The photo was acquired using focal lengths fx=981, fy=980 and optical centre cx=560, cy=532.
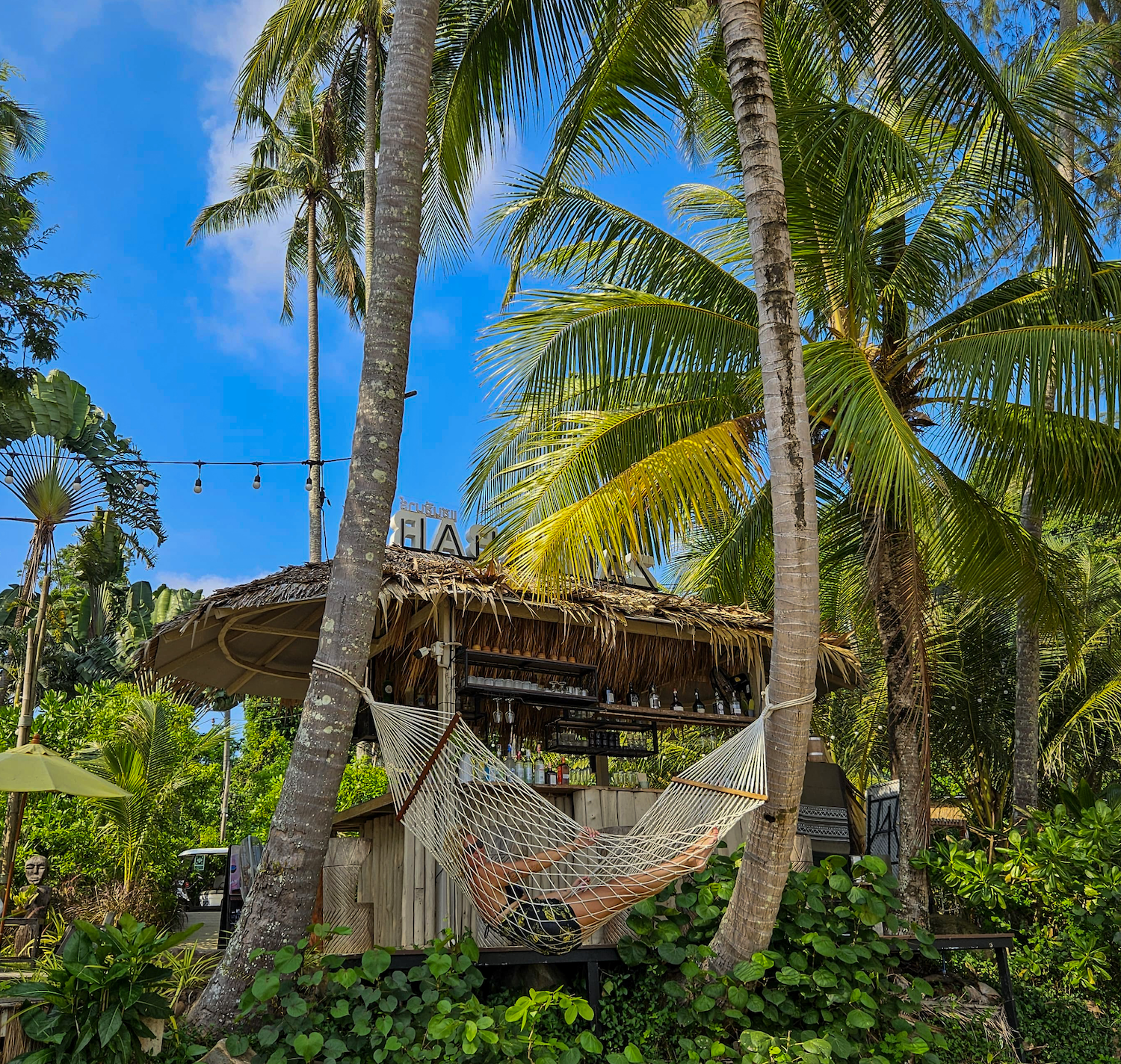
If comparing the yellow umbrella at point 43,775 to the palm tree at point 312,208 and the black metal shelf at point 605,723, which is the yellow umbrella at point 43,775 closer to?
the black metal shelf at point 605,723

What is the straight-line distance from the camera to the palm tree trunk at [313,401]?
10.6 metres

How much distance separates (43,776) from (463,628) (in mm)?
2010

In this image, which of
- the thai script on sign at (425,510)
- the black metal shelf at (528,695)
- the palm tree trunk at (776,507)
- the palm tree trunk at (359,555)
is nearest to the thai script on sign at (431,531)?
the thai script on sign at (425,510)

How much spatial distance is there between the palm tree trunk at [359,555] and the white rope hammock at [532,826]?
159 mm

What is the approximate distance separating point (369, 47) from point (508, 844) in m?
7.54

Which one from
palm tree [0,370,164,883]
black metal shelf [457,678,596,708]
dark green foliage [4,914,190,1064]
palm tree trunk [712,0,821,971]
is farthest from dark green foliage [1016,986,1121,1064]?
palm tree [0,370,164,883]

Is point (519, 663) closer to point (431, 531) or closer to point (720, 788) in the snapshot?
point (431, 531)

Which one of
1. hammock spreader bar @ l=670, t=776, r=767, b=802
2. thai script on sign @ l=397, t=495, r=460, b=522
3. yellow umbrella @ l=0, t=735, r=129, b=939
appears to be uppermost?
thai script on sign @ l=397, t=495, r=460, b=522

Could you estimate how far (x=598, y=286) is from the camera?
4.89 m

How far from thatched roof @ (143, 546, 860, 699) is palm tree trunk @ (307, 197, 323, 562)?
15.4ft

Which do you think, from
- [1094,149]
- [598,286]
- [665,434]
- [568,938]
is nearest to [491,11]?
[598,286]

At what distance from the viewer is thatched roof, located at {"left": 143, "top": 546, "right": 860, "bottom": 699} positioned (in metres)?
4.24

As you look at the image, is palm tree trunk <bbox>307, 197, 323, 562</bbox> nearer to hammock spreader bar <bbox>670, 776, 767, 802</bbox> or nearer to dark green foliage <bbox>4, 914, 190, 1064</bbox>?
hammock spreader bar <bbox>670, 776, 767, 802</bbox>

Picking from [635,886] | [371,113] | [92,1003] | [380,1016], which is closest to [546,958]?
[635,886]
